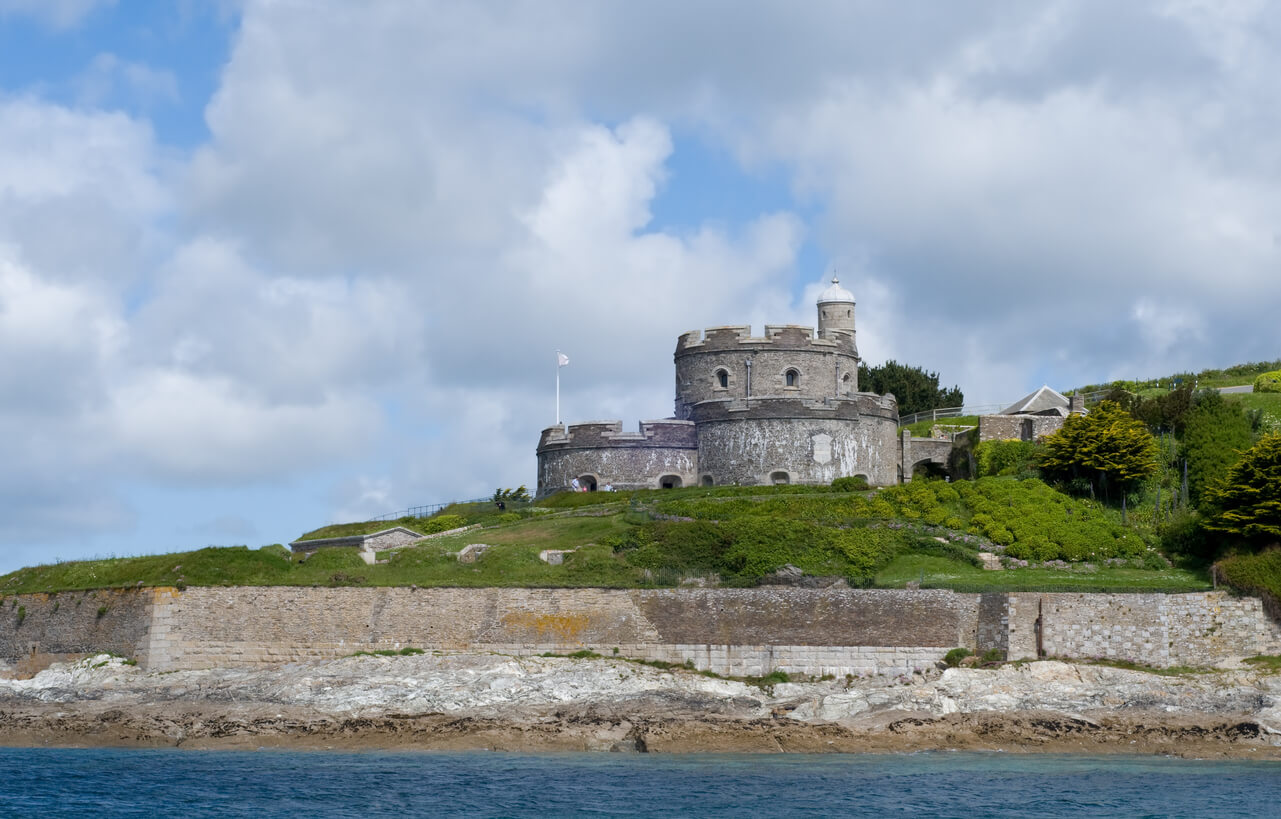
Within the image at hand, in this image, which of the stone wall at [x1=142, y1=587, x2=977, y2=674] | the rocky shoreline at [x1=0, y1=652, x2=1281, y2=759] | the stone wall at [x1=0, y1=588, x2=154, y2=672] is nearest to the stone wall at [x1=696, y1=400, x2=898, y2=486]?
the stone wall at [x1=142, y1=587, x2=977, y2=674]

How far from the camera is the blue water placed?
2905cm

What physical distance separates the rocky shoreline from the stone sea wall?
0.79 metres

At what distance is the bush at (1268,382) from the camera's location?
192 ft

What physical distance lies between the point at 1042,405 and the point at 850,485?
36.5 feet

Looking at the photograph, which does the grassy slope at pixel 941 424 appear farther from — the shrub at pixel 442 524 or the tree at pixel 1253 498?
the tree at pixel 1253 498

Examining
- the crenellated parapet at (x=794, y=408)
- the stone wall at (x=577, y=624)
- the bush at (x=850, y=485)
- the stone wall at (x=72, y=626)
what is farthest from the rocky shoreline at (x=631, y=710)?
the crenellated parapet at (x=794, y=408)

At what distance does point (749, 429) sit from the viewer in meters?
54.8

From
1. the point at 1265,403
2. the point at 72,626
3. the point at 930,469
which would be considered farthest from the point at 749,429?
the point at 72,626

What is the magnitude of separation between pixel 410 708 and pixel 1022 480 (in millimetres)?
21051

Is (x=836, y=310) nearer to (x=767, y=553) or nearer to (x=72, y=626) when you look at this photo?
(x=767, y=553)

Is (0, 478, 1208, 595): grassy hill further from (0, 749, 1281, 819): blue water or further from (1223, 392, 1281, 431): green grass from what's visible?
(1223, 392, 1281, 431): green grass

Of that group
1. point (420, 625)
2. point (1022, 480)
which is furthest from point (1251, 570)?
point (420, 625)

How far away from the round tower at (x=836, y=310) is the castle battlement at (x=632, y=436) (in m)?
7.60

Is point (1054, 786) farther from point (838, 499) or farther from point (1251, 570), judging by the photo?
point (838, 499)
